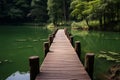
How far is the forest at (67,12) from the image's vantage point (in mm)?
40062

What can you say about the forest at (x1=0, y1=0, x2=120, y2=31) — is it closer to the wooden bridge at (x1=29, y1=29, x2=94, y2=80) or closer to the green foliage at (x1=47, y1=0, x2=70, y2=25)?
the green foliage at (x1=47, y1=0, x2=70, y2=25)

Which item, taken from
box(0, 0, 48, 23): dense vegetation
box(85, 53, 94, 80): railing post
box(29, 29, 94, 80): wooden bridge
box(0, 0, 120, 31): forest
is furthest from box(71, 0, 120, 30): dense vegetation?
box(85, 53, 94, 80): railing post

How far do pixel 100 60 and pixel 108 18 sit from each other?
92.0 feet

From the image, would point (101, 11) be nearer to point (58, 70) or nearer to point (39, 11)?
point (39, 11)

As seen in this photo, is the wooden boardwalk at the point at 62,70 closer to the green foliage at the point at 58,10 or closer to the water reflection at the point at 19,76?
the water reflection at the point at 19,76

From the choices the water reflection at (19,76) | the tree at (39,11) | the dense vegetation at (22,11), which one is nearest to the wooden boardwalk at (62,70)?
the water reflection at (19,76)

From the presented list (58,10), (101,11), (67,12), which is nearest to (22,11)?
(67,12)

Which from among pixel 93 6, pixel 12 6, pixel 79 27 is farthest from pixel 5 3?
pixel 93 6

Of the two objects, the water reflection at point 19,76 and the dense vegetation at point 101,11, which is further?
the dense vegetation at point 101,11

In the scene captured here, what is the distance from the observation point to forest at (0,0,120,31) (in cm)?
4006

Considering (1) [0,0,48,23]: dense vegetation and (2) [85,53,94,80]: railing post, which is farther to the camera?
(1) [0,0,48,23]: dense vegetation

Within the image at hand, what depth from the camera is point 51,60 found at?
10.7 m

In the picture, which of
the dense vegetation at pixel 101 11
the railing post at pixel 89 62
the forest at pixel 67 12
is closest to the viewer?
the railing post at pixel 89 62

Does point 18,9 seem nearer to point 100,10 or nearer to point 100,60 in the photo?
point 100,10
